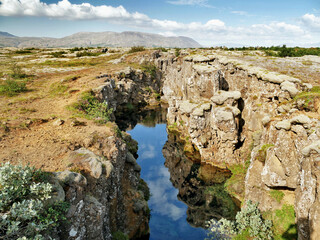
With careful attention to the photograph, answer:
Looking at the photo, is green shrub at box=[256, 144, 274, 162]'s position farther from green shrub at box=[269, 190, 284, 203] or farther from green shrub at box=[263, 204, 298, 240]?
green shrub at box=[263, 204, 298, 240]

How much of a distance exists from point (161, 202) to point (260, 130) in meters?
19.4

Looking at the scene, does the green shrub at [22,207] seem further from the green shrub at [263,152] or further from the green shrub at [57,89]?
the green shrub at [57,89]

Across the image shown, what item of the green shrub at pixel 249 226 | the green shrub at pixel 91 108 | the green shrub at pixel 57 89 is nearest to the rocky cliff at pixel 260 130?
the green shrub at pixel 249 226

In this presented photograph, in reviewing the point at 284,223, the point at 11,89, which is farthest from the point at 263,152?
the point at 11,89

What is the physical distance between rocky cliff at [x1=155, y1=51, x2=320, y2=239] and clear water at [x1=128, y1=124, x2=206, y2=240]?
8.59 meters

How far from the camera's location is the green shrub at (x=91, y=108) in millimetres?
26092

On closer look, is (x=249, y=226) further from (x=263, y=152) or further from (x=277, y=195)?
(x=263, y=152)

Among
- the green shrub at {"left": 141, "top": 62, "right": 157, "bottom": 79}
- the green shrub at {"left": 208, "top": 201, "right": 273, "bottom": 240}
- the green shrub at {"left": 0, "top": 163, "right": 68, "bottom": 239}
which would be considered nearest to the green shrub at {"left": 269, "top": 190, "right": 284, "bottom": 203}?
the green shrub at {"left": 208, "top": 201, "right": 273, "bottom": 240}

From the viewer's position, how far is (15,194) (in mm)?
9125

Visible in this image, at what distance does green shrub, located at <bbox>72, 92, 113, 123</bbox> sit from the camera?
26092 mm

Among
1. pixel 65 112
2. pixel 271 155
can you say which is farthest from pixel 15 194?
pixel 271 155

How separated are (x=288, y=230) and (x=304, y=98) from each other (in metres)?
14.8

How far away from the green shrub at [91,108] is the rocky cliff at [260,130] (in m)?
18.2

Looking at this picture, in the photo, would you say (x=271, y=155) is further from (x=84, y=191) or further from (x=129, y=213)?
(x=84, y=191)
